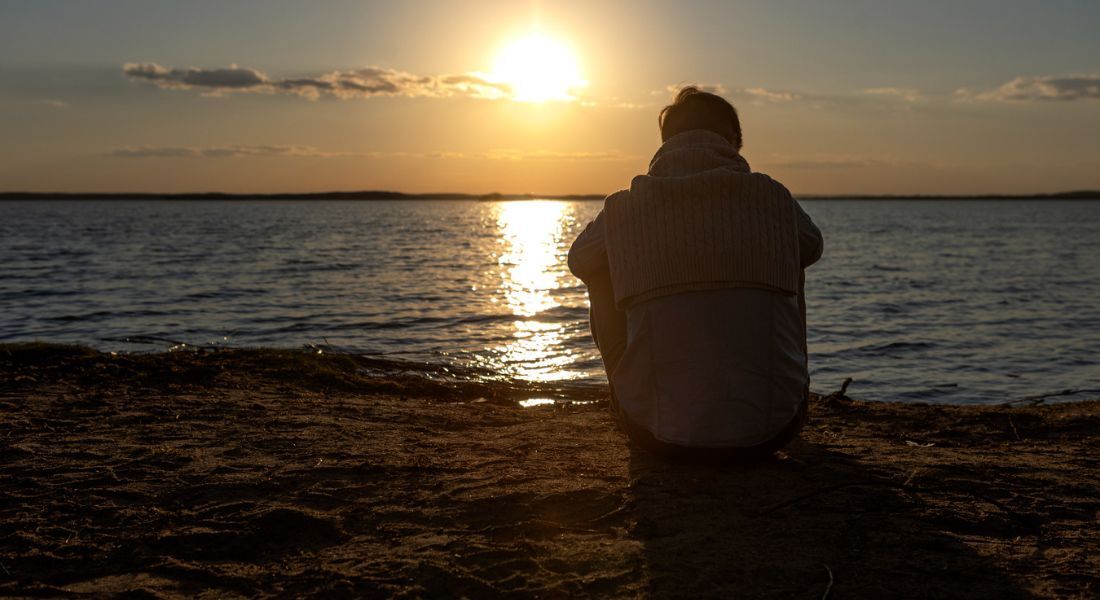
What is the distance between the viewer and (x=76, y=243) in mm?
38156

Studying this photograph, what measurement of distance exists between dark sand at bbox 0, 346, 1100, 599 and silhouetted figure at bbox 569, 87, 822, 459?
1.13 ft

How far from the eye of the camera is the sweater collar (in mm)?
3961

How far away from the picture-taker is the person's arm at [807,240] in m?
4.02

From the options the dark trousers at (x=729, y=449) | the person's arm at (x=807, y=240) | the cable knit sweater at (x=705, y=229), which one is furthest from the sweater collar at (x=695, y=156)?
the dark trousers at (x=729, y=449)

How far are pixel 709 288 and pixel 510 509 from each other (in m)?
1.31

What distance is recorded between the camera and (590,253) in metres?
4.23

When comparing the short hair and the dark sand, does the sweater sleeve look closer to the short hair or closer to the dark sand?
the short hair

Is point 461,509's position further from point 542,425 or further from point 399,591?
point 542,425

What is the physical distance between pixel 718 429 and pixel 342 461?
1996 millimetres

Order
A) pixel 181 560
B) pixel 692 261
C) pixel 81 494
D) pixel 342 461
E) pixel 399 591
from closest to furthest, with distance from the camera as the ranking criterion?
pixel 399 591 → pixel 181 560 → pixel 692 261 → pixel 81 494 → pixel 342 461

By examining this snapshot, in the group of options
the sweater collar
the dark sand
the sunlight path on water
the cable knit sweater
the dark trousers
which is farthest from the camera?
the sunlight path on water

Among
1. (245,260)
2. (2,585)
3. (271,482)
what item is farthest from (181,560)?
(245,260)

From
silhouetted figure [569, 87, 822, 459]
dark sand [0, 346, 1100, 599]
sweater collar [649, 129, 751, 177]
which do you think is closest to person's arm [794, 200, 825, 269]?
silhouetted figure [569, 87, 822, 459]

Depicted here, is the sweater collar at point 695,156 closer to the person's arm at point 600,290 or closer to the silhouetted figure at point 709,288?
the silhouetted figure at point 709,288
